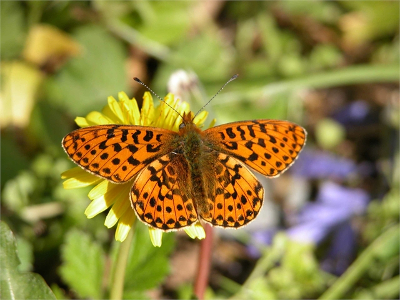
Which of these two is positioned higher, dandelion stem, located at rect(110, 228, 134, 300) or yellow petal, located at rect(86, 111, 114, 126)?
yellow petal, located at rect(86, 111, 114, 126)

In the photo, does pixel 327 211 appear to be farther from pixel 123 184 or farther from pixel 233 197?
pixel 123 184

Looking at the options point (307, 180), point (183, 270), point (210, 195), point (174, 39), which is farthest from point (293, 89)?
point (210, 195)

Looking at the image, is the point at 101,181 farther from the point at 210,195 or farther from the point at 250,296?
the point at 250,296

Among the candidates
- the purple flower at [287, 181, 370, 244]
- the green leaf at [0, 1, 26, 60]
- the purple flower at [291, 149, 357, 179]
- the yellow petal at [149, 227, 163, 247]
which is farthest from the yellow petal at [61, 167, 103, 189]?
the purple flower at [291, 149, 357, 179]

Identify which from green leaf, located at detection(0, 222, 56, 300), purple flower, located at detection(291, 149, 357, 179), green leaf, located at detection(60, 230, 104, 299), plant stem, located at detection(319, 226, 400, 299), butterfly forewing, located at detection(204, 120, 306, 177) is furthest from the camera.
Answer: purple flower, located at detection(291, 149, 357, 179)

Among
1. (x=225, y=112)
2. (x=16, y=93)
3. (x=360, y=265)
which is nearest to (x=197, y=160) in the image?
(x=360, y=265)

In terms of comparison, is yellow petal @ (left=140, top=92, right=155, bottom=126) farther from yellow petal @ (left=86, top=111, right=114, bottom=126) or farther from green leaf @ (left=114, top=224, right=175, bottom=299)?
green leaf @ (left=114, top=224, right=175, bottom=299)
